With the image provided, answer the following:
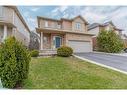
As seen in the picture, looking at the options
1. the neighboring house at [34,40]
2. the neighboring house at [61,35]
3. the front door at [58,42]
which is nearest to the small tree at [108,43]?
the neighboring house at [61,35]

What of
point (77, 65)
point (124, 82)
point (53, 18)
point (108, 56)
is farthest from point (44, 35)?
point (124, 82)

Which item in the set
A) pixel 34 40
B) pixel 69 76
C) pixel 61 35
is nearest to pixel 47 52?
pixel 34 40

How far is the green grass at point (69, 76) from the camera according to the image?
18.1ft

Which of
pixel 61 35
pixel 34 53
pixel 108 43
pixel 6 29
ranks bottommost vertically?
pixel 34 53

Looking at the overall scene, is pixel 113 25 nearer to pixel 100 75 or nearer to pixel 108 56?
pixel 108 56

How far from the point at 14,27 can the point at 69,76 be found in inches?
112

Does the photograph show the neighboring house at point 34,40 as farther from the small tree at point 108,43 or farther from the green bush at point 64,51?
the small tree at point 108,43

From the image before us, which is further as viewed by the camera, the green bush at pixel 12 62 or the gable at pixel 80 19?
the gable at pixel 80 19

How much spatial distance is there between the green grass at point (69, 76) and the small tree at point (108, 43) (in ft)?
3.09

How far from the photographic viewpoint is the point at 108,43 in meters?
7.67

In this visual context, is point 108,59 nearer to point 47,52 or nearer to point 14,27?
point 47,52

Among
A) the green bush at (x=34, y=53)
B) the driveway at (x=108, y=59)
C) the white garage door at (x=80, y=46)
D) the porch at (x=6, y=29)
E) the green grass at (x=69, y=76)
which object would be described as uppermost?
the porch at (x=6, y=29)

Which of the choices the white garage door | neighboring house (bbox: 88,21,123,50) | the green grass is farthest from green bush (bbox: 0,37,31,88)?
neighboring house (bbox: 88,21,123,50)

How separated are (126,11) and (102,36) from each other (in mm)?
1472
